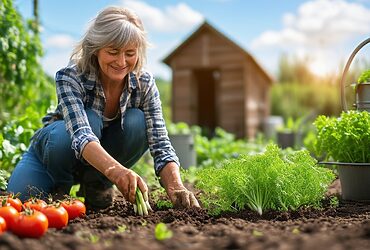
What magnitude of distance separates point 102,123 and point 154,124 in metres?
0.33

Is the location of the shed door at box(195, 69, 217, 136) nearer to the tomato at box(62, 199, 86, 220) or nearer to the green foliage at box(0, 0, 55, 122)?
the green foliage at box(0, 0, 55, 122)

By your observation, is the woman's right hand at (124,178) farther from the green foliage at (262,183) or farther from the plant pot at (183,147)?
the plant pot at (183,147)

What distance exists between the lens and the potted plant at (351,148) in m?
3.72

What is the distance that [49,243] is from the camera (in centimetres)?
214

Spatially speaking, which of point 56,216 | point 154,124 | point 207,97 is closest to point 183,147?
point 154,124

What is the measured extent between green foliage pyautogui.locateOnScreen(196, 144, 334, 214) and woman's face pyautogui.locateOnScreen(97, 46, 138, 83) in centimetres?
77

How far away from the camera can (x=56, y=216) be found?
2701 mm

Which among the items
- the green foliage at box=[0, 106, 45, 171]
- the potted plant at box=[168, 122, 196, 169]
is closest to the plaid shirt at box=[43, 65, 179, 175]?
the green foliage at box=[0, 106, 45, 171]

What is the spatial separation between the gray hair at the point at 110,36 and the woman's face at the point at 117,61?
0.04 metres

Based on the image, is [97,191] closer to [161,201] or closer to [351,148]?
[161,201]

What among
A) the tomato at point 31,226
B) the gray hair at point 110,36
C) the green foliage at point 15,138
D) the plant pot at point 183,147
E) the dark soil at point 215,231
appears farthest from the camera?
the plant pot at point 183,147

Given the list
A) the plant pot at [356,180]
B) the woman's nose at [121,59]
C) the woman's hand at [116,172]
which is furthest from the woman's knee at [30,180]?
the plant pot at [356,180]

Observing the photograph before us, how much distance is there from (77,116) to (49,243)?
1234 mm

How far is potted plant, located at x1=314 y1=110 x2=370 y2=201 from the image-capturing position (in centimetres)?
372
